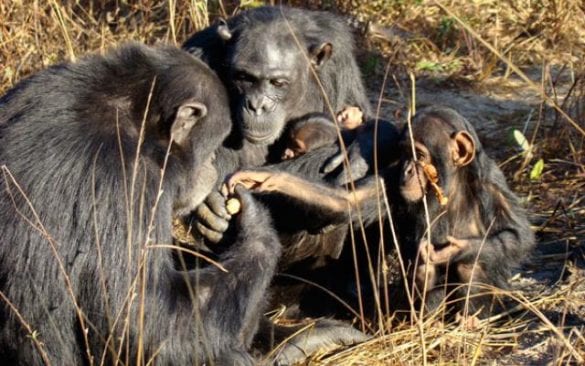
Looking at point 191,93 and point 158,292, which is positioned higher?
point 191,93

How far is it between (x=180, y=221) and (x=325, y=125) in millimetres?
1283

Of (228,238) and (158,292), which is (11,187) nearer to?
(158,292)

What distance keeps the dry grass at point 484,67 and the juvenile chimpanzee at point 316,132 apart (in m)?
1.00

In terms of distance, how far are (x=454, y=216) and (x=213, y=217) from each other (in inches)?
57.8

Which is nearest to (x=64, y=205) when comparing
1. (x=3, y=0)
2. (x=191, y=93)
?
(x=191, y=93)

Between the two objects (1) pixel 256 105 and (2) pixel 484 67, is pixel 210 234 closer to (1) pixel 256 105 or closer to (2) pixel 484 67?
(1) pixel 256 105

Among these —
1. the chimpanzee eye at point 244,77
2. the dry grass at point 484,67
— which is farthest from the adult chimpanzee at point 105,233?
the chimpanzee eye at point 244,77

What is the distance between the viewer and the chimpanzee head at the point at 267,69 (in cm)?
695

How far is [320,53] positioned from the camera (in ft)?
24.3

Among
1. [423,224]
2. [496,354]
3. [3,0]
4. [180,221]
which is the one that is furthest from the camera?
[3,0]

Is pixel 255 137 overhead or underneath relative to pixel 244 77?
underneath

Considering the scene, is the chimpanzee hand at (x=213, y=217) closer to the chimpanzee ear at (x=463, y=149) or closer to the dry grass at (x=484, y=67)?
A: the dry grass at (x=484, y=67)

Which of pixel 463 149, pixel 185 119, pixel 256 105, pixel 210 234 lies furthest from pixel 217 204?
pixel 463 149

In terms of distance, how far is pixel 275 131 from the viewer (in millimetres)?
7137
